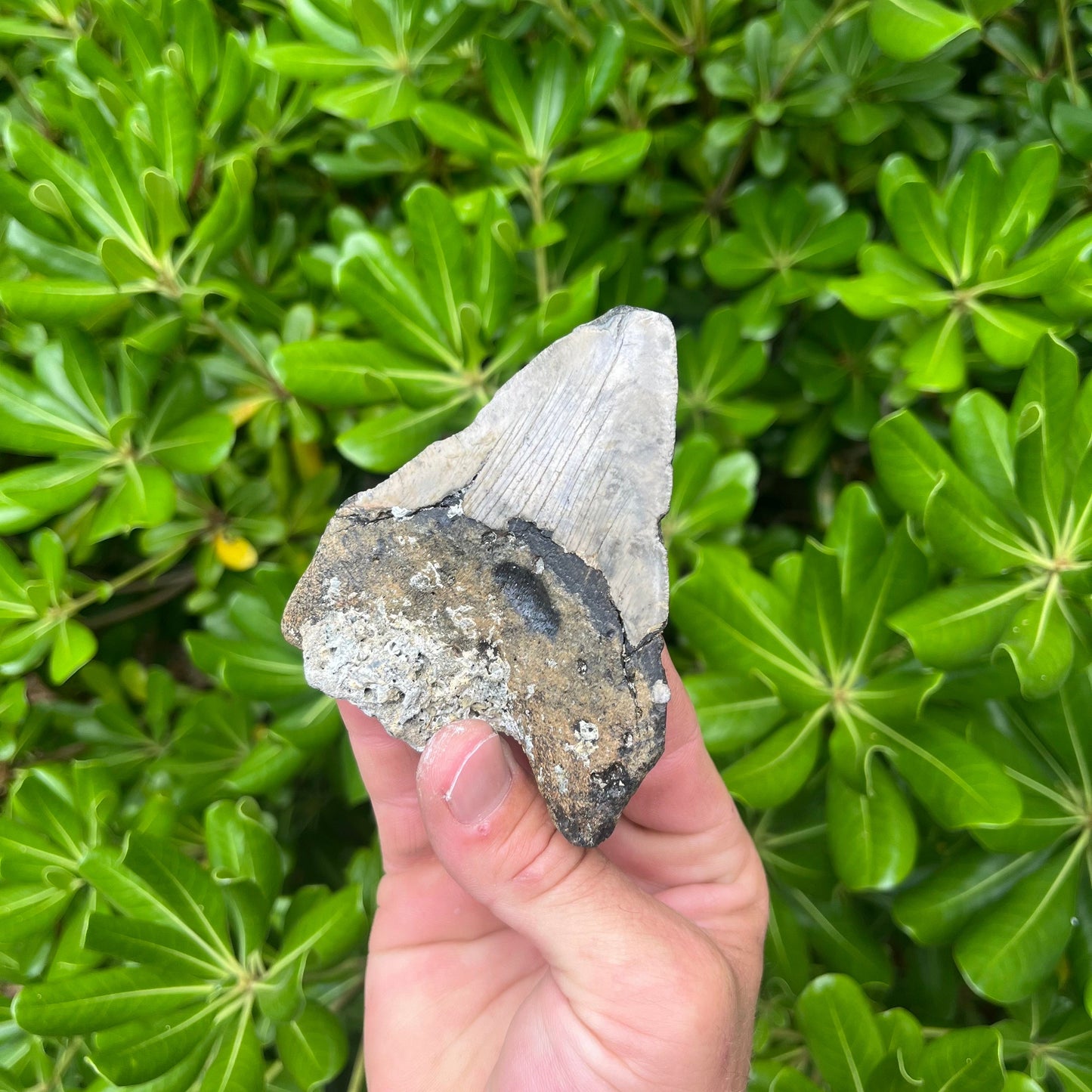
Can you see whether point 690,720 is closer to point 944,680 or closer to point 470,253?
point 944,680

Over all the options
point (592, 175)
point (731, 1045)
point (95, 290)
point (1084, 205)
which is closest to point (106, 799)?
point (95, 290)

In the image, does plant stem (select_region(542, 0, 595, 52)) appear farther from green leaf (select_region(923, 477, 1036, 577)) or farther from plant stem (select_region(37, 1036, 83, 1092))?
plant stem (select_region(37, 1036, 83, 1092))

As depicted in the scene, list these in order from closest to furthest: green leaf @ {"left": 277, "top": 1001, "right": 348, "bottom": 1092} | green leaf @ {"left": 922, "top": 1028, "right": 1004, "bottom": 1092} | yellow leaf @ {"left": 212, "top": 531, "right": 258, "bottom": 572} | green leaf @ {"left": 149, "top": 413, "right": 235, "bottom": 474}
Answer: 1. green leaf @ {"left": 922, "top": 1028, "right": 1004, "bottom": 1092}
2. green leaf @ {"left": 277, "top": 1001, "right": 348, "bottom": 1092}
3. green leaf @ {"left": 149, "top": 413, "right": 235, "bottom": 474}
4. yellow leaf @ {"left": 212, "top": 531, "right": 258, "bottom": 572}

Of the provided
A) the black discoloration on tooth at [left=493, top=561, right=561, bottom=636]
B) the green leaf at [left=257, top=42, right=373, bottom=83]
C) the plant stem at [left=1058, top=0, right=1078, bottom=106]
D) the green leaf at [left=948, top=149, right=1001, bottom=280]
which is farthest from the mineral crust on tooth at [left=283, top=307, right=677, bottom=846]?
the plant stem at [left=1058, top=0, right=1078, bottom=106]

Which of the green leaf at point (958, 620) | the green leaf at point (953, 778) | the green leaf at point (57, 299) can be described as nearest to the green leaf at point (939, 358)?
the green leaf at point (958, 620)

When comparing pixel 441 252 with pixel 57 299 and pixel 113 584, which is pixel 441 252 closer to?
pixel 57 299
